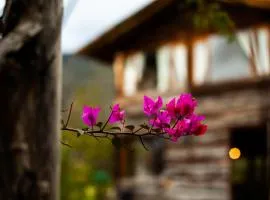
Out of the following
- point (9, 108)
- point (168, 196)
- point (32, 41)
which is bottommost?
point (168, 196)

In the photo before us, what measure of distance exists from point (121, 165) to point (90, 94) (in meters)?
24.4

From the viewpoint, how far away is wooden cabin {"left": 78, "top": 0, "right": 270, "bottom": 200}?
14.0m

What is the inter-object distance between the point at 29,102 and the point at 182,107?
0.93m

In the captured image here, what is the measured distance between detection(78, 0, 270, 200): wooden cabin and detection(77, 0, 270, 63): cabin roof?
0.03 m

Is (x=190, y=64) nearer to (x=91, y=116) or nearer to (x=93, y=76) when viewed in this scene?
(x=91, y=116)

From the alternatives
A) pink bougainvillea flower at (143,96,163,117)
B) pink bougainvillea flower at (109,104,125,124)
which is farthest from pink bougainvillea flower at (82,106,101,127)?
pink bougainvillea flower at (143,96,163,117)

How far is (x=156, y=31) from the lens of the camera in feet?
53.0

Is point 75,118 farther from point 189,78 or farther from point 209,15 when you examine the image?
point 209,15

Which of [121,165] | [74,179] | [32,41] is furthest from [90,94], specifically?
[32,41]

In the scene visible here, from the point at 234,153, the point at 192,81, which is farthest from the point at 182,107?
the point at 192,81

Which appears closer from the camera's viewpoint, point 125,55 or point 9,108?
point 9,108

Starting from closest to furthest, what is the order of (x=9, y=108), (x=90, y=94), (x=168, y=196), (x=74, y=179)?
1. (x=9, y=108)
2. (x=168, y=196)
3. (x=74, y=179)
4. (x=90, y=94)

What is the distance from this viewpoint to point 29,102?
1995mm

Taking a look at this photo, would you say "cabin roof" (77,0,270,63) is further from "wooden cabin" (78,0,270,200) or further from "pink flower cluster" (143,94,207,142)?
"pink flower cluster" (143,94,207,142)
